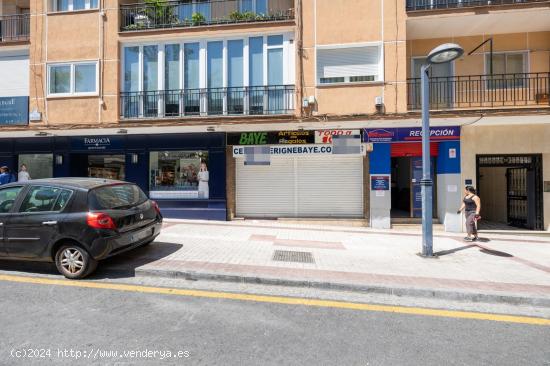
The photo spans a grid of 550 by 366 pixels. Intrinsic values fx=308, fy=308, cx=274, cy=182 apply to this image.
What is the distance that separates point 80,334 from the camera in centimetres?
333

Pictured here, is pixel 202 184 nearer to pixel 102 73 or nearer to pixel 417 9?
pixel 102 73

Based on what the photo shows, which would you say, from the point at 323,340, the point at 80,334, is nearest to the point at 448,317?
the point at 323,340

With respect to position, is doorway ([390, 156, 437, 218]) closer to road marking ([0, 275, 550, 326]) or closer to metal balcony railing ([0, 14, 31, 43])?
road marking ([0, 275, 550, 326])

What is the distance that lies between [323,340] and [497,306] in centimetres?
278

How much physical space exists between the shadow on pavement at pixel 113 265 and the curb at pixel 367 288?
305 millimetres

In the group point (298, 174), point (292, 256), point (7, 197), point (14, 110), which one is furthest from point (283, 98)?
point (14, 110)

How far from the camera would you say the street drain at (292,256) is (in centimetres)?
623

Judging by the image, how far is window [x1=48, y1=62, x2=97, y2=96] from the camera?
1142cm

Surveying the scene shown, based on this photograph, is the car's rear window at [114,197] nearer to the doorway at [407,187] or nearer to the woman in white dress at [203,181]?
the woman in white dress at [203,181]

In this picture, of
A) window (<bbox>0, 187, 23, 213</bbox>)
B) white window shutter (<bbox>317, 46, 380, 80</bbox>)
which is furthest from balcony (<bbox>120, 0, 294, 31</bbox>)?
window (<bbox>0, 187, 23, 213</bbox>)

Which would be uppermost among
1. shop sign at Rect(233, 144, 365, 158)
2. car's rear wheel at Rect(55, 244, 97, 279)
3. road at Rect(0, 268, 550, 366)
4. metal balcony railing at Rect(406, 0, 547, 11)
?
metal balcony railing at Rect(406, 0, 547, 11)

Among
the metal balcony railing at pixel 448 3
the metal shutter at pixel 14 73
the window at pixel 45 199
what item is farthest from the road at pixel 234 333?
the metal shutter at pixel 14 73

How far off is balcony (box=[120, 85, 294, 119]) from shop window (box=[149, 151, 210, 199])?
5.15 feet

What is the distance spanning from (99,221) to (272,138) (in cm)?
718
